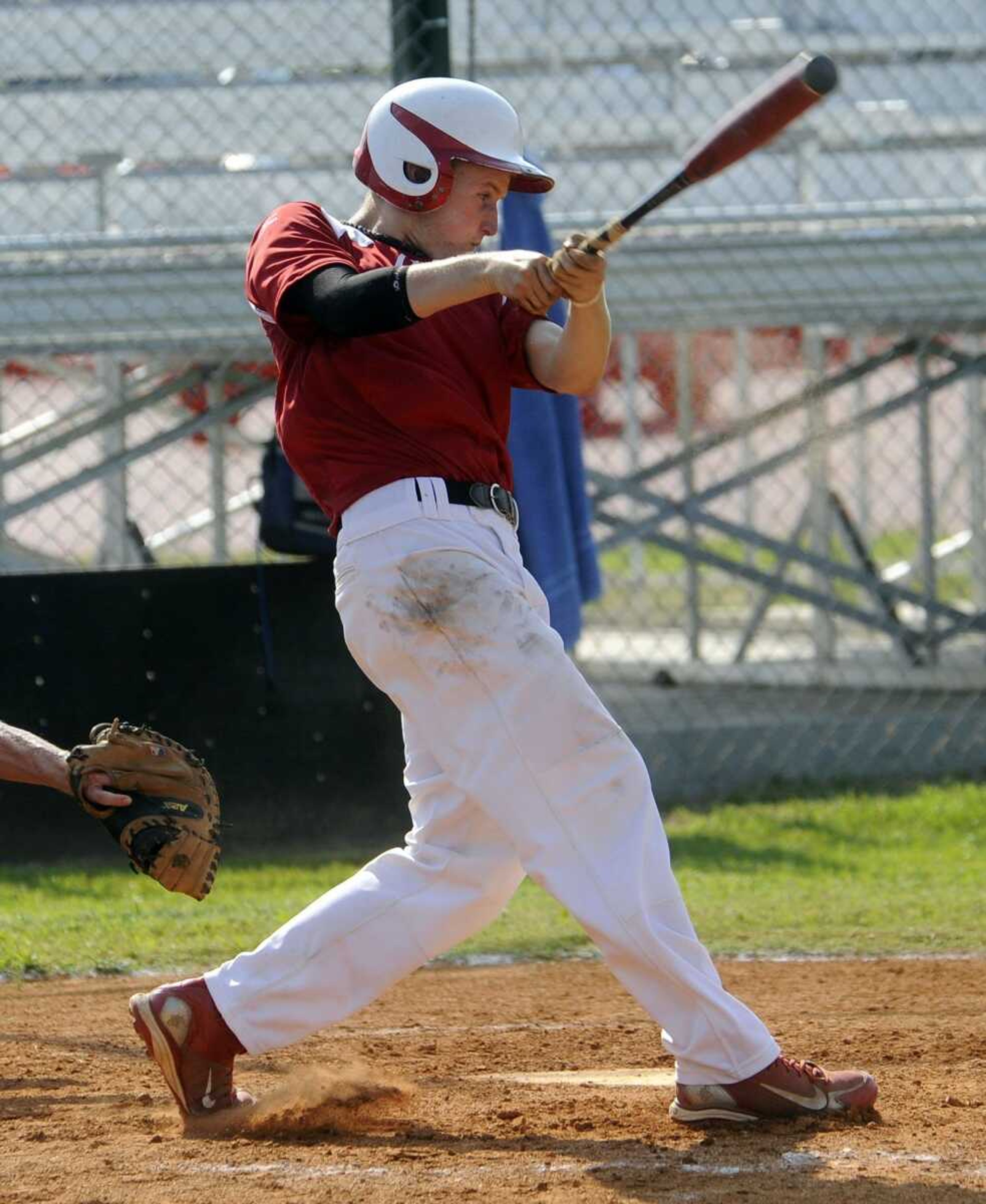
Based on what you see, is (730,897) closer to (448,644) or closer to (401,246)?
(448,644)

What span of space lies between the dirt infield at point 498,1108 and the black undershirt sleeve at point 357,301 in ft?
4.85

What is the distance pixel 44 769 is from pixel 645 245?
500 centimetres

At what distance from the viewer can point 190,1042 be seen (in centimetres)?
345

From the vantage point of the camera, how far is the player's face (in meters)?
3.53

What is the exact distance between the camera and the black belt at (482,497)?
3.38 metres

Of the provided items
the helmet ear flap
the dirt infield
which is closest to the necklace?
the helmet ear flap

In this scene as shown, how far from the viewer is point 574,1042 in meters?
4.26

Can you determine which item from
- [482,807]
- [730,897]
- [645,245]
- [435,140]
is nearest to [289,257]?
[435,140]

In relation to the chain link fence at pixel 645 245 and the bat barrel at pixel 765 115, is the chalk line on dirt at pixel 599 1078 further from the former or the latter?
the chain link fence at pixel 645 245

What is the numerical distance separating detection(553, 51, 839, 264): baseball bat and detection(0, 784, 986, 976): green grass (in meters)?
2.72

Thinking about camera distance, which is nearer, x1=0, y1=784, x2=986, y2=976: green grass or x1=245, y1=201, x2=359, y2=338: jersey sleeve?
x1=245, y1=201, x2=359, y2=338: jersey sleeve

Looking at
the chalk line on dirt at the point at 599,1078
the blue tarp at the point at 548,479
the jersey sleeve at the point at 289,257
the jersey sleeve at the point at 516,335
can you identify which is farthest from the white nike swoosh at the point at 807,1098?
the blue tarp at the point at 548,479

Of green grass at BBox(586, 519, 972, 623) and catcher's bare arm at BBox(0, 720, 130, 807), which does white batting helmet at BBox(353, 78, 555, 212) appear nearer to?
catcher's bare arm at BBox(0, 720, 130, 807)

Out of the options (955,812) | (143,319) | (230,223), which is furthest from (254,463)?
(955,812)
